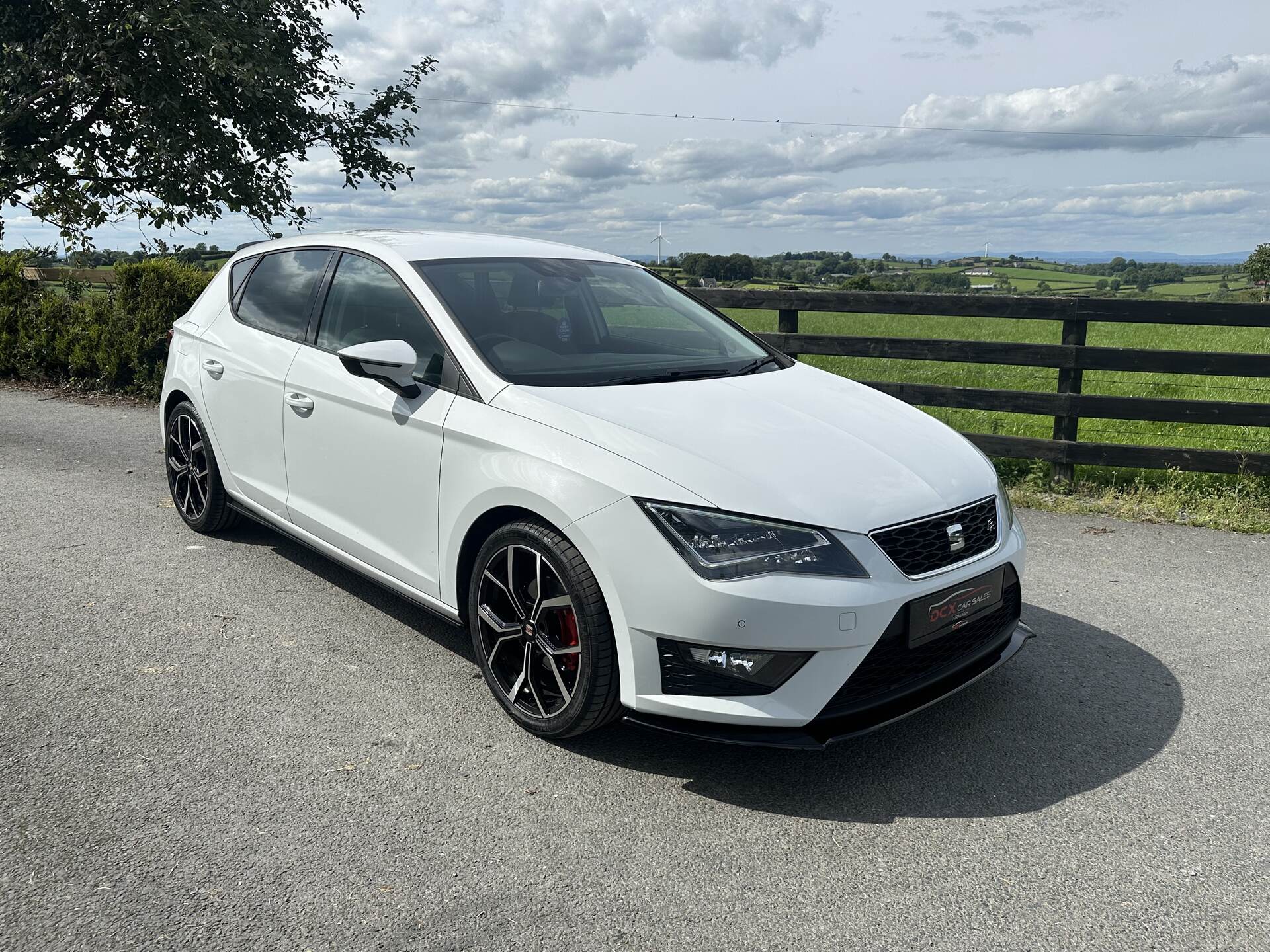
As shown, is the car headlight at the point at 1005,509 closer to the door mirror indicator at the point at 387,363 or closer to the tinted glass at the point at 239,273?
the door mirror indicator at the point at 387,363

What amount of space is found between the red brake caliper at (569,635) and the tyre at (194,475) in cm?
294

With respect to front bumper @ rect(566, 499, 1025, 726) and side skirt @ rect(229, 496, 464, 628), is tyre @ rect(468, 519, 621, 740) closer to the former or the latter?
front bumper @ rect(566, 499, 1025, 726)

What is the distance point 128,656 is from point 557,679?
79.2 inches

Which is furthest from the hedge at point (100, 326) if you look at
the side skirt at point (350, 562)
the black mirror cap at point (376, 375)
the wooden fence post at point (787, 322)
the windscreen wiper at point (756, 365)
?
the windscreen wiper at point (756, 365)

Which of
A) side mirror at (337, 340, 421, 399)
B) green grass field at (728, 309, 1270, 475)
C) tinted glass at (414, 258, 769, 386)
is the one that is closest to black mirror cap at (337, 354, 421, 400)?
side mirror at (337, 340, 421, 399)

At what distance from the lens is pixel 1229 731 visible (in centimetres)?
352

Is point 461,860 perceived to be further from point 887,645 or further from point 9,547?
point 9,547

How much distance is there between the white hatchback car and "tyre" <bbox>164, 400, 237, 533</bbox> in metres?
0.70

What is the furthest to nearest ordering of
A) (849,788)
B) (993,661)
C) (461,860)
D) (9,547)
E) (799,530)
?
1. (9,547)
2. (993,661)
3. (849,788)
4. (799,530)
5. (461,860)

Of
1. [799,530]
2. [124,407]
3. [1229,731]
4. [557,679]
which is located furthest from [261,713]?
[124,407]

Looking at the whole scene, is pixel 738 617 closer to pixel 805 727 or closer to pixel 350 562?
pixel 805 727

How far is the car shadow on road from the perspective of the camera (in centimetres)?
307

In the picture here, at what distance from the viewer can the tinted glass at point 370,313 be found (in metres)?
3.90

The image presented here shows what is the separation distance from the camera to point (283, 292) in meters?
4.87
